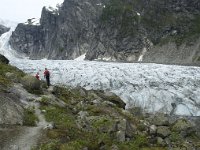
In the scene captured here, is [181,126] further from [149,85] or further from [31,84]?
[149,85]

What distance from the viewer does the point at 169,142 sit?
936 inches

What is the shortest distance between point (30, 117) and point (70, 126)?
96.6 inches

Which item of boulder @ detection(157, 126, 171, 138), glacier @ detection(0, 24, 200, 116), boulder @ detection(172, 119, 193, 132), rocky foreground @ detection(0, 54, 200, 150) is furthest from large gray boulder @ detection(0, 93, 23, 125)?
glacier @ detection(0, 24, 200, 116)

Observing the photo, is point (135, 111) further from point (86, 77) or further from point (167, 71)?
point (167, 71)

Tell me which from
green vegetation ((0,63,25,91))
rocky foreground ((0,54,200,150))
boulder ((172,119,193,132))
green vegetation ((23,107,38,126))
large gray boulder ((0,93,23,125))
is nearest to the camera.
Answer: rocky foreground ((0,54,200,150))

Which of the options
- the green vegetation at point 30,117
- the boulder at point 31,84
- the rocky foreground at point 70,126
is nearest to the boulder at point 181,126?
the rocky foreground at point 70,126

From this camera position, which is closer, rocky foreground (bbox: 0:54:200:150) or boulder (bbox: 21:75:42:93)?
rocky foreground (bbox: 0:54:200:150)

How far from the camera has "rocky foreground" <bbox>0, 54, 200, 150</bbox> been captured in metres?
20.1

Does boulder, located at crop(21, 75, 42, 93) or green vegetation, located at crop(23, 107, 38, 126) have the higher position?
boulder, located at crop(21, 75, 42, 93)

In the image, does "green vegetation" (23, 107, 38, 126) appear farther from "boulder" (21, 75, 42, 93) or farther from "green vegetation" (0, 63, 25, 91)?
"boulder" (21, 75, 42, 93)

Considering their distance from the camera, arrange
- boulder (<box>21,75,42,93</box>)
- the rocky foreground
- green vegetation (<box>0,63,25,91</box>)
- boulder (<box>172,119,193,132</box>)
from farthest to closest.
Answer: boulder (<box>21,75,42,93</box>)
green vegetation (<box>0,63,25,91</box>)
boulder (<box>172,119,193,132</box>)
the rocky foreground

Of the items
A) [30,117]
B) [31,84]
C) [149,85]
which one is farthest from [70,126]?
[149,85]

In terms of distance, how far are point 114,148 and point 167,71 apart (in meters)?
53.4

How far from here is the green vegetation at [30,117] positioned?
22922mm
